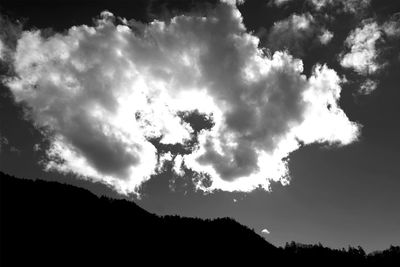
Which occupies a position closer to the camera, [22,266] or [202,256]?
[22,266]

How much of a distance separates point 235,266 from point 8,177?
13943 cm

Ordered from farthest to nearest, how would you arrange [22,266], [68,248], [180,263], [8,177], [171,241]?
[171,241]
[180,263]
[8,177]
[68,248]
[22,266]

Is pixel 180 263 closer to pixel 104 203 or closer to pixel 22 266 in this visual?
pixel 104 203

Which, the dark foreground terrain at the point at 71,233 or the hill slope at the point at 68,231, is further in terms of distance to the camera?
the hill slope at the point at 68,231

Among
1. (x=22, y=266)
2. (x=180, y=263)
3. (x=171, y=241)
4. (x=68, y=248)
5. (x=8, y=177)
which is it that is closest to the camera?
(x=22, y=266)

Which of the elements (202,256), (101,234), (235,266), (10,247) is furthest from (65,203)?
(235,266)

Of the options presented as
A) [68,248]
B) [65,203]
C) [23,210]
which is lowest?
[68,248]

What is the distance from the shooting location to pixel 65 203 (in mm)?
171375

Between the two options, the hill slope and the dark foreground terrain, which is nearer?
the dark foreground terrain

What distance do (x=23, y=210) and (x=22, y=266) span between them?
125 feet

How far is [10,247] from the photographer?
11406 centimetres


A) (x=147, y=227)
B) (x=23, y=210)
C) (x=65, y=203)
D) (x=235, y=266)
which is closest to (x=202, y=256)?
(x=235, y=266)

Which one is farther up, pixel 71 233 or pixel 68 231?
pixel 68 231

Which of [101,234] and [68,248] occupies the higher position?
[101,234]
